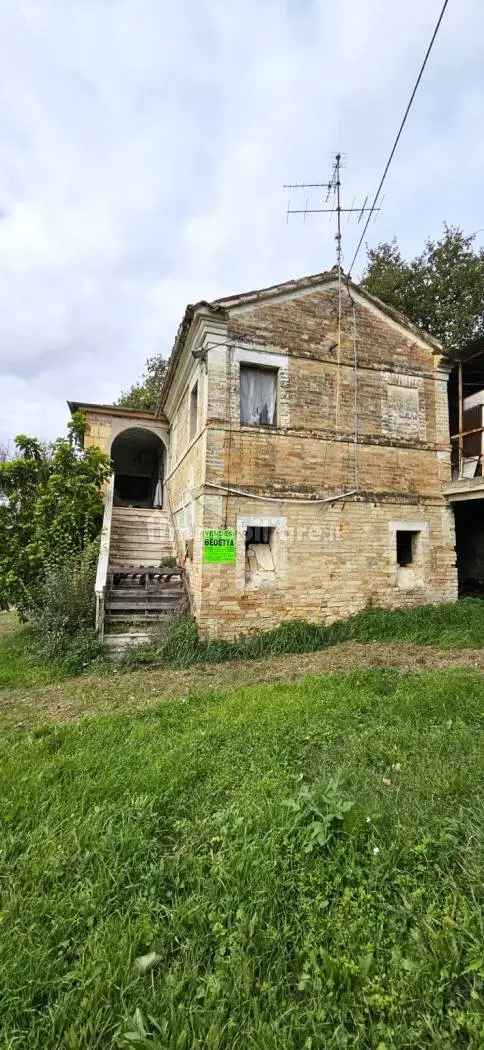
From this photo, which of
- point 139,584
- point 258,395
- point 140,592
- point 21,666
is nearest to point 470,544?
point 258,395

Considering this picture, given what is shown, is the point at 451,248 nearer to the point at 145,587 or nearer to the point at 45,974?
the point at 145,587

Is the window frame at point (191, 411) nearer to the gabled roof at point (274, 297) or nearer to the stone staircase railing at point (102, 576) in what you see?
the gabled roof at point (274, 297)

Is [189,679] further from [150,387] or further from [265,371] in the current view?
[150,387]

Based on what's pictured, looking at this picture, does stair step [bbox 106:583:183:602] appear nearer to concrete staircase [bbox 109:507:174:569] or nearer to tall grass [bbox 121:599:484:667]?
tall grass [bbox 121:599:484:667]

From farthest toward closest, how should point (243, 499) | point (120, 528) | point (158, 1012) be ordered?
point (120, 528)
point (243, 499)
point (158, 1012)

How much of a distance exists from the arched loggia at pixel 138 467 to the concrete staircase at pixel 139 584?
3.69 m

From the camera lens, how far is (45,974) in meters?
1.77

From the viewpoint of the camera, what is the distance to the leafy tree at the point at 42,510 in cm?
829

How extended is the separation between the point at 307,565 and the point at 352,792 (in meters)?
5.53

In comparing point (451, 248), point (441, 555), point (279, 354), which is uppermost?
point (451, 248)

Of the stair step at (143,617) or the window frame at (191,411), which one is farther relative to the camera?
the window frame at (191,411)

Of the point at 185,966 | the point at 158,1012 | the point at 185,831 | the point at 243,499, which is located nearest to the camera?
the point at 158,1012

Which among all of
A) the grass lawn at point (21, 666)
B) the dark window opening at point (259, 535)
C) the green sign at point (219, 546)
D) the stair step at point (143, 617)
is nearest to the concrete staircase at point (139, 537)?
the stair step at point (143, 617)

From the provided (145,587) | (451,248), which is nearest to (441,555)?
(145,587)
